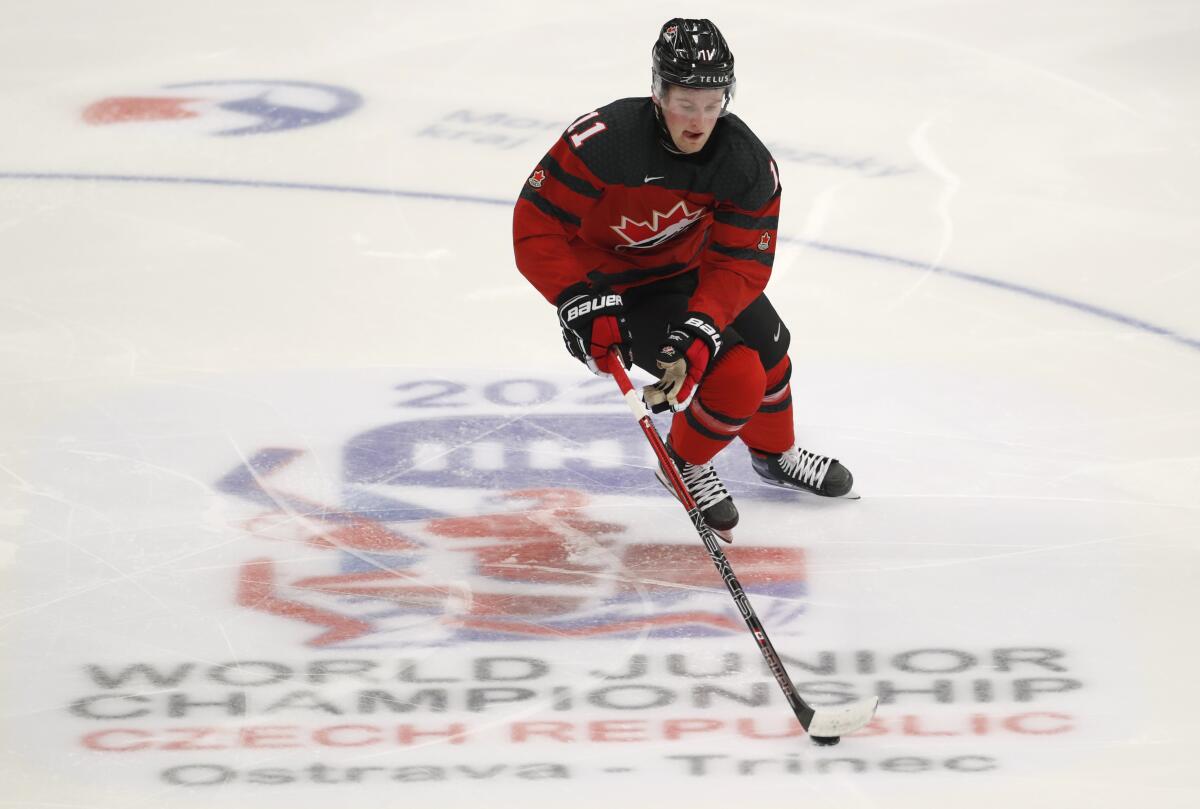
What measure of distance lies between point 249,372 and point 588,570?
1.17 m

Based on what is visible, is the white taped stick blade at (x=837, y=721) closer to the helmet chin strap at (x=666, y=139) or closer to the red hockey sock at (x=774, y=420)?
the red hockey sock at (x=774, y=420)

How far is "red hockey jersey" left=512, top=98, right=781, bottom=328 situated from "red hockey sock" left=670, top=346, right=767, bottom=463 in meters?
0.15

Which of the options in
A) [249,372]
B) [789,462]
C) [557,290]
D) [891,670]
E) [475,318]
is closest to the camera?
[891,670]

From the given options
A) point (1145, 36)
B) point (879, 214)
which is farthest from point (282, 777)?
point (1145, 36)

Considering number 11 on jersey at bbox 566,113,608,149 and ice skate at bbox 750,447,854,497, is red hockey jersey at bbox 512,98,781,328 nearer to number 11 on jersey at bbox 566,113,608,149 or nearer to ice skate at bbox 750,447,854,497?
number 11 on jersey at bbox 566,113,608,149

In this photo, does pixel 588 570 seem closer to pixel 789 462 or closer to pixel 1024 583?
pixel 789 462

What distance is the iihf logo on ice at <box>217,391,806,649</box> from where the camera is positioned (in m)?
2.79

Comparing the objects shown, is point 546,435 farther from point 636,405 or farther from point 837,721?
point 837,721

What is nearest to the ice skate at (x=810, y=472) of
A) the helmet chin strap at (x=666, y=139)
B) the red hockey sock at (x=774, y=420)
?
the red hockey sock at (x=774, y=420)

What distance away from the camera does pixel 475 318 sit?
3.97m

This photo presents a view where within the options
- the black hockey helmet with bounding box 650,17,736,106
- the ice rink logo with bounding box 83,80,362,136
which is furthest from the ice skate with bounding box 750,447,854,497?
the ice rink logo with bounding box 83,80,362,136

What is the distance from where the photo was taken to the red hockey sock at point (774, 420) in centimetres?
319

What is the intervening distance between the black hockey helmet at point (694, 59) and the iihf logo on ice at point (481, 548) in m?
0.94

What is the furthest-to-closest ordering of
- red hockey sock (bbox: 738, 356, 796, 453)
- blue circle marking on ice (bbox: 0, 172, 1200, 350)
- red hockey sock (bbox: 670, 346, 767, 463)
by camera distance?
blue circle marking on ice (bbox: 0, 172, 1200, 350) → red hockey sock (bbox: 738, 356, 796, 453) → red hockey sock (bbox: 670, 346, 767, 463)
